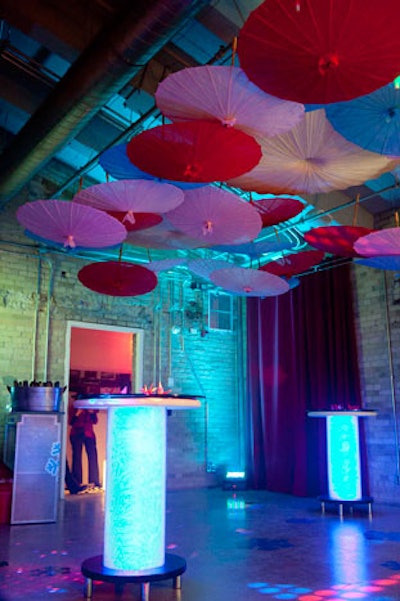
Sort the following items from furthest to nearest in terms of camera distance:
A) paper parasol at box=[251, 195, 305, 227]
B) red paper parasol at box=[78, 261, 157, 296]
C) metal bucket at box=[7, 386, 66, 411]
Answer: metal bucket at box=[7, 386, 66, 411]
red paper parasol at box=[78, 261, 157, 296]
paper parasol at box=[251, 195, 305, 227]

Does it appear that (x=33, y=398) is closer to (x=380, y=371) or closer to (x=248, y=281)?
(x=248, y=281)

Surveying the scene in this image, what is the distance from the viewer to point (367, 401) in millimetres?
8445

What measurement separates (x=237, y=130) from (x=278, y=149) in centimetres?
77

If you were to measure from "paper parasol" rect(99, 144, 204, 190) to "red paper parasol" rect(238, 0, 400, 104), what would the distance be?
67.8 inches

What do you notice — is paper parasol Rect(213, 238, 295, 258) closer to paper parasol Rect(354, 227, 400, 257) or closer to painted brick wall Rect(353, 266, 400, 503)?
paper parasol Rect(354, 227, 400, 257)

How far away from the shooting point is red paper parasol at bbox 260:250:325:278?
621 cm

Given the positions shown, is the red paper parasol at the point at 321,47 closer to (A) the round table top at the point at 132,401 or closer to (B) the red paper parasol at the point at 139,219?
(A) the round table top at the point at 132,401

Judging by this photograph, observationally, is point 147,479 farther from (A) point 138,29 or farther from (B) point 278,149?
(A) point 138,29

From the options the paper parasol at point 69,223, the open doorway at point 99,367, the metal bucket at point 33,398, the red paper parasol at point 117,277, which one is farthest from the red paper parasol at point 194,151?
the open doorway at point 99,367

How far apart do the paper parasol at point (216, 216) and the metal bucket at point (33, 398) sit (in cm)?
301

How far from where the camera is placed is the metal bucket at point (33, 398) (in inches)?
272

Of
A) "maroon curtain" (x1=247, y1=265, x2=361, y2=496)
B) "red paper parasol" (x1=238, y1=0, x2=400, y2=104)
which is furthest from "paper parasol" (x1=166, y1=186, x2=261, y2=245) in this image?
"maroon curtain" (x1=247, y1=265, x2=361, y2=496)

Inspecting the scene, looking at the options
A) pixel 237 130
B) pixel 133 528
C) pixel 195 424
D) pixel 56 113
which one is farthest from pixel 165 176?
pixel 195 424

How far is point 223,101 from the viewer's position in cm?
346
